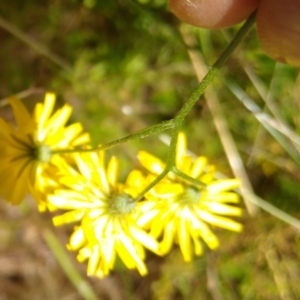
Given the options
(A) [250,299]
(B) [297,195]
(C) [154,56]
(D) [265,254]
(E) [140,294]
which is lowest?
(E) [140,294]

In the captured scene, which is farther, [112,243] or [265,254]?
[265,254]

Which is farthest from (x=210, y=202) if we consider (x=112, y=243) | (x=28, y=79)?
(x=28, y=79)

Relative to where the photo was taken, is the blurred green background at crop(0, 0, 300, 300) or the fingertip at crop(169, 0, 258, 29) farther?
the blurred green background at crop(0, 0, 300, 300)

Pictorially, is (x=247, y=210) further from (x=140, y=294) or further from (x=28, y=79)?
(x=28, y=79)

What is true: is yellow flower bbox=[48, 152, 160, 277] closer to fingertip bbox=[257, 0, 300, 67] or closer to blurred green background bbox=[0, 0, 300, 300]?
fingertip bbox=[257, 0, 300, 67]

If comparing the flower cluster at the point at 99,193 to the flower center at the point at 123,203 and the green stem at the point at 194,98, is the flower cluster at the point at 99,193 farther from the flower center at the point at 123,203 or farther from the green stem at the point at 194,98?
the green stem at the point at 194,98

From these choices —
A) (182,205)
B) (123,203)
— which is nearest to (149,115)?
(182,205)

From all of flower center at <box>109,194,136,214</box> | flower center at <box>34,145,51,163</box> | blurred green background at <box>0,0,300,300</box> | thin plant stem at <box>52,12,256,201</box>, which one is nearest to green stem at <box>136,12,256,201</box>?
thin plant stem at <box>52,12,256,201</box>
